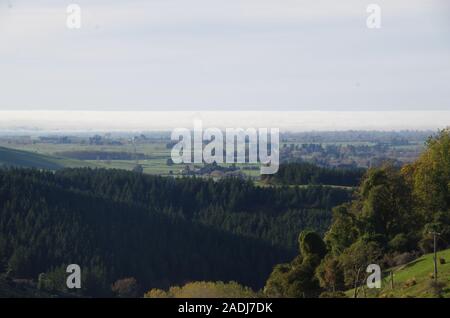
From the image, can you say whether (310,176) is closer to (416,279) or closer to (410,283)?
(416,279)

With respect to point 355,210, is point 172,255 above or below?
below

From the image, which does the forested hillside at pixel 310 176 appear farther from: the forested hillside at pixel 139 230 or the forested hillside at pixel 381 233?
the forested hillside at pixel 381 233

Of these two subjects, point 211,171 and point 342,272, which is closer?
point 342,272
